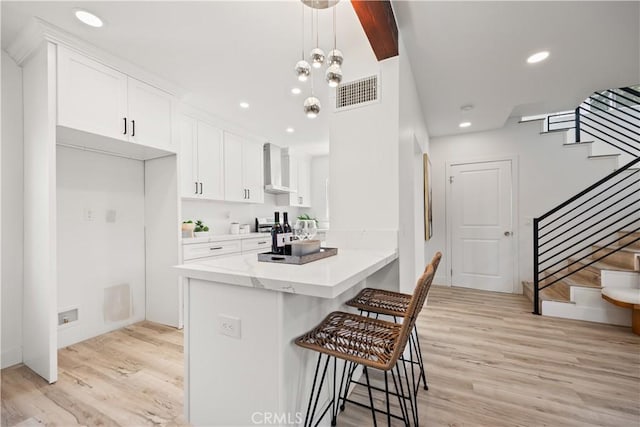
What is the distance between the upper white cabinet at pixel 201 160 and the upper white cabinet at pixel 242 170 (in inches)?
5.0

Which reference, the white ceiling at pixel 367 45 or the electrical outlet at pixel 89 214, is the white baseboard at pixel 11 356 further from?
the white ceiling at pixel 367 45

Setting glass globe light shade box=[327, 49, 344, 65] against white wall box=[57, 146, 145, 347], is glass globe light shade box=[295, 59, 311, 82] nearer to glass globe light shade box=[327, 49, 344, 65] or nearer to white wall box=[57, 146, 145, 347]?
glass globe light shade box=[327, 49, 344, 65]

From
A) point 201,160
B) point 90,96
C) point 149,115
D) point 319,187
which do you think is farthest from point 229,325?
point 319,187

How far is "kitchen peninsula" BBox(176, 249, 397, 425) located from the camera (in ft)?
3.72

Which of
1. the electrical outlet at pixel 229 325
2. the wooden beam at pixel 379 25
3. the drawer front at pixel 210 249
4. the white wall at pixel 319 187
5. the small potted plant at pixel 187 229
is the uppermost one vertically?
the wooden beam at pixel 379 25

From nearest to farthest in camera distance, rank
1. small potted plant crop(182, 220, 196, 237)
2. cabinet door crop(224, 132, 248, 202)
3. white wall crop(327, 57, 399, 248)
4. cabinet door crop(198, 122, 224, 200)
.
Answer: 1. white wall crop(327, 57, 399, 248)
2. small potted plant crop(182, 220, 196, 237)
3. cabinet door crop(198, 122, 224, 200)
4. cabinet door crop(224, 132, 248, 202)

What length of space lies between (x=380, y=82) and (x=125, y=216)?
9.34 feet

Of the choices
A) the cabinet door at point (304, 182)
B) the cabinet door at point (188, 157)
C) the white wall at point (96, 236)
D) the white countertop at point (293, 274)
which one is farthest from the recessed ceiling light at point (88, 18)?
the cabinet door at point (304, 182)

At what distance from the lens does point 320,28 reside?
1956mm

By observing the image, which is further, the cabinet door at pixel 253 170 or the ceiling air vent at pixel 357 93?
the cabinet door at pixel 253 170

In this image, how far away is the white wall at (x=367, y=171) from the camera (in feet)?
6.58

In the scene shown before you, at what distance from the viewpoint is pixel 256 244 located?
13.8 feet

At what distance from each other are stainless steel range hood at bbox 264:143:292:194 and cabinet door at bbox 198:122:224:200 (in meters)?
0.96

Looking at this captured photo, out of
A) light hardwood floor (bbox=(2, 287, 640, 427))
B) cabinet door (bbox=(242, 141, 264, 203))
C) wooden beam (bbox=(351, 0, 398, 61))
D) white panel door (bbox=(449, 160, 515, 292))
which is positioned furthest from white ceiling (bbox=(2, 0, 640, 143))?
light hardwood floor (bbox=(2, 287, 640, 427))
